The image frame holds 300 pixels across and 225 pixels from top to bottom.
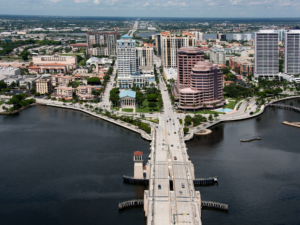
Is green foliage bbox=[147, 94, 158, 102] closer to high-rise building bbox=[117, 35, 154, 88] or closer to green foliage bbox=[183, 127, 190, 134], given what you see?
high-rise building bbox=[117, 35, 154, 88]

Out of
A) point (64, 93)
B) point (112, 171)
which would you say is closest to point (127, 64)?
point (64, 93)

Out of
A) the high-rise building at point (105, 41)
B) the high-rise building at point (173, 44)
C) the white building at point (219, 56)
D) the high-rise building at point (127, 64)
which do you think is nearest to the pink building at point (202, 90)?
the high-rise building at point (127, 64)

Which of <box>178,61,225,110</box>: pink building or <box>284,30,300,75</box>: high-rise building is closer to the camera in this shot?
<box>178,61,225,110</box>: pink building

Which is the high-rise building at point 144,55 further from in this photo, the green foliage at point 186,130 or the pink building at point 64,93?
the green foliage at point 186,130

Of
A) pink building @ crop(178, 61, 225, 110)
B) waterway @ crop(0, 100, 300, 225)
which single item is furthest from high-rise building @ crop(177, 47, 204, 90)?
waterway @ crop(0, 100, 300, 225)

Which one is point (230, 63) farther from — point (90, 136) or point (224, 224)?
point (224, 224)

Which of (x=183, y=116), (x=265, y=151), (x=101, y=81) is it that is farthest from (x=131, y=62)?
(x=265, y=151)
